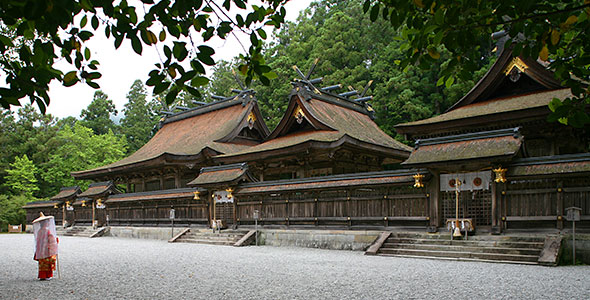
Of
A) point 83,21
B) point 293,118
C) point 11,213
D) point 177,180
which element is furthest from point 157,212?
point 83,21

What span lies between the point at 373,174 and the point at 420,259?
3.85 meters

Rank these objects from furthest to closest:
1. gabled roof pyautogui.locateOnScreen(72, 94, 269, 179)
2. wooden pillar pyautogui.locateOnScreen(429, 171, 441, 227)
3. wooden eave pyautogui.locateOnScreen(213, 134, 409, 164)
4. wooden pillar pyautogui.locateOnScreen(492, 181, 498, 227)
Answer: gabled roof pyautogui.locateOnScreen(72, 94, 269, 179), wooden eave pyautogui.locateOnScreen(213, 134, 409, 164), wooden pillar pyautogui.locateOnScreen(429, 171, 441, 227), wooden pillar pyautogui.locateOnScreen(492, 181, 498, 227)

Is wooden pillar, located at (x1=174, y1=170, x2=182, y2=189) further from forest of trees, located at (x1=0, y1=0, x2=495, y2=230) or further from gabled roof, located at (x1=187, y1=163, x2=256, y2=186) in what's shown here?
gabled roof, located at (x1=187, y1=163, x2=256, y2=186)

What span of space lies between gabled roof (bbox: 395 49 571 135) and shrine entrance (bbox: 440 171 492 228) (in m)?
3.50

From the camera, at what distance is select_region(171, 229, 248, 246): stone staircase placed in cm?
1830

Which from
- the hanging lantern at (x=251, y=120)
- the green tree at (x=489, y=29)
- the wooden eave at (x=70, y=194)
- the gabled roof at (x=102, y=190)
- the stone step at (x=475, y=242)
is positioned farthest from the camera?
the wooden eave at (x=70, y=194)

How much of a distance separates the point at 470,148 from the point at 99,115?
53.9 meters

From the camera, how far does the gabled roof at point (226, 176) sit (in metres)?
19.1

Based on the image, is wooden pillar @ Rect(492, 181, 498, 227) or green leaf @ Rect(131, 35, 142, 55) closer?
green leaf @ Rect(131, 35, 142, 55)

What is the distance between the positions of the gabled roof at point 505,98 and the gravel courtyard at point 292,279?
623cm

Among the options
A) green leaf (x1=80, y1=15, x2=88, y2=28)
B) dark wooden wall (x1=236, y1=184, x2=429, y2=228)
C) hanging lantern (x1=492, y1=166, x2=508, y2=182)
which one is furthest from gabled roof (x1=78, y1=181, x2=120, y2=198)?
green leaf (x1=80, y1=15, x2=88, y2=28)

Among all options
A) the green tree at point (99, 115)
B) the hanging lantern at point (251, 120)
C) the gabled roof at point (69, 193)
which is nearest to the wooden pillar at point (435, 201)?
the hanging lantern at point (251, 120)

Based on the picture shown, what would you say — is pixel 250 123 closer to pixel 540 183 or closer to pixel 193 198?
pixel 193 198

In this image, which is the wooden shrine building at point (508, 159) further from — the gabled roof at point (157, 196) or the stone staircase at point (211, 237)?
the gabled roof at point (157, 196)
